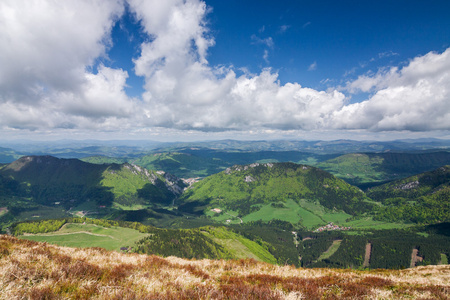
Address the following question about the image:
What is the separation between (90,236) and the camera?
520 ft

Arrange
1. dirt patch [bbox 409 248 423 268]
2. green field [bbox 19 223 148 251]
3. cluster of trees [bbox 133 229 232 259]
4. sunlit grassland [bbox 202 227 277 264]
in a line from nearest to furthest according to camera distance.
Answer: cluster of trees [bbox 133 229 232 259] < green field [bbox 19 223 148 251] < sunlit grassland [bbox 202 227 277 264] < dirt patch [bbox 409 248 423 268]

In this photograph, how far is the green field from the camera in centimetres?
14262

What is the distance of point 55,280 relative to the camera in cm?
721

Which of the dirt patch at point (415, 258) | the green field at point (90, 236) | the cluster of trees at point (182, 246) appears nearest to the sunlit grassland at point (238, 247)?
the cluster of trees at point (182, 246)

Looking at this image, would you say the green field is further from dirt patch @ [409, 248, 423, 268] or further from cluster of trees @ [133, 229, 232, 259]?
dirt patch @ [409, 248, 423, 268]

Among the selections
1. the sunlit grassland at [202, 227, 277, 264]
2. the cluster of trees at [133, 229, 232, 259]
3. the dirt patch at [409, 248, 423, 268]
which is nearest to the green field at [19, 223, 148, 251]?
the cluster of trees at [133, 229, 232, 259]

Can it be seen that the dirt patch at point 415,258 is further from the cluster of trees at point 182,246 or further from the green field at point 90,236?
the green field at point 90,236

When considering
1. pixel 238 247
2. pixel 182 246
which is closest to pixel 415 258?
pixel 238 247

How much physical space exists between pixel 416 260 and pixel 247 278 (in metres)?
277

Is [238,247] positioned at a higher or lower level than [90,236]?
lower

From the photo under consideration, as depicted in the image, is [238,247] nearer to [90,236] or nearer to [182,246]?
[182,246]

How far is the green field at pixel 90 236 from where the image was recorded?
142625mm

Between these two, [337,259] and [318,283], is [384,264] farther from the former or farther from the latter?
[318,283]

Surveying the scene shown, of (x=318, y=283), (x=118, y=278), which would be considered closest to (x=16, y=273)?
(x=118, y=278)
